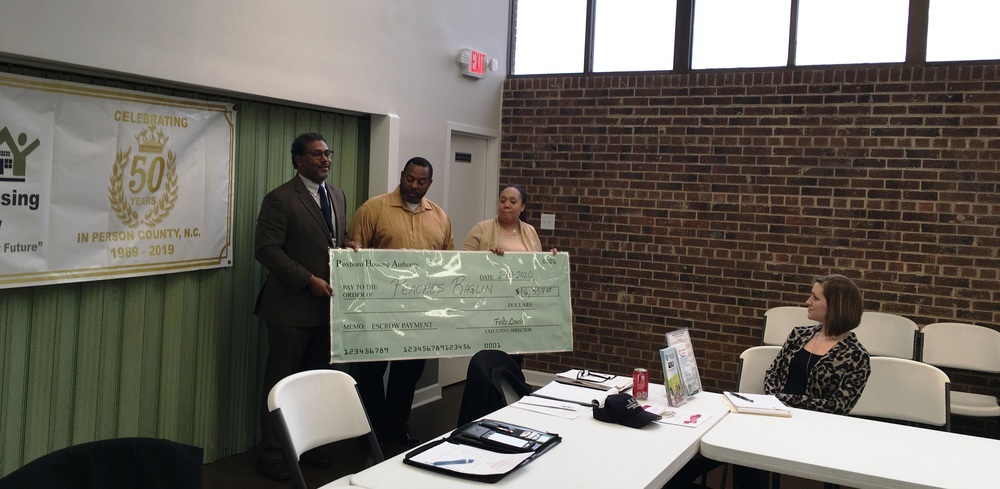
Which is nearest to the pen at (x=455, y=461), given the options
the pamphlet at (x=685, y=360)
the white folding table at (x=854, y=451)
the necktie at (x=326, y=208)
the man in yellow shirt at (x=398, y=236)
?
the white folding table at (x=854, y=451)

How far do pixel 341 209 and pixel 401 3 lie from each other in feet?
5.18

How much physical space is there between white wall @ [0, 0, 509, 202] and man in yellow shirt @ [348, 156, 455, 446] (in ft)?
2.06

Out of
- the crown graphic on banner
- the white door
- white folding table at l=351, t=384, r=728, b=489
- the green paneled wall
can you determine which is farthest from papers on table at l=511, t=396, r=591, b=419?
the white door

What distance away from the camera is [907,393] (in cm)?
343

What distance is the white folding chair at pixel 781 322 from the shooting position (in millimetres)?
5180

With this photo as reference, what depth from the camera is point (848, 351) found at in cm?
333

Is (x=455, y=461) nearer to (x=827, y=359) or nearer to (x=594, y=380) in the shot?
(x=594, y=380)

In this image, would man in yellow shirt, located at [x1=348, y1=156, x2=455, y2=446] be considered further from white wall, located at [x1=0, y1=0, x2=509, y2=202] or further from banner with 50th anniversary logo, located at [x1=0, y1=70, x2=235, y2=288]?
banner with 50th anniversary logo, located at [x1=0, y1=70, x2=235, y2=288]

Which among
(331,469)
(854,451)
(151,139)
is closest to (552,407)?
(854,451)

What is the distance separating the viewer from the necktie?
→ 4.23 metres

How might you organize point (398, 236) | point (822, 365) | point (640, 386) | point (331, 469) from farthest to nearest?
point (398, 236)
point (331, 469)
point (822, 365)
point (640, 386)

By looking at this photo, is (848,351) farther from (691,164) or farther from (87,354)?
(87,354)

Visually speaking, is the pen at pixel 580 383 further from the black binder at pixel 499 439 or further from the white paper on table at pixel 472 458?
the white paper on table at pixel 472 458

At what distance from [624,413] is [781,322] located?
277 cm
